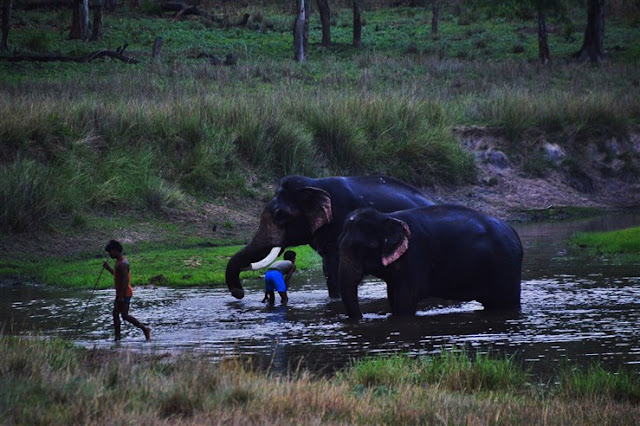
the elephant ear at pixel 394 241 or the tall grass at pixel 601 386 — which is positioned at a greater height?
the elephant ear at pixel 394 241

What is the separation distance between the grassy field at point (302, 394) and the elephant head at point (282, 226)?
6109 mm

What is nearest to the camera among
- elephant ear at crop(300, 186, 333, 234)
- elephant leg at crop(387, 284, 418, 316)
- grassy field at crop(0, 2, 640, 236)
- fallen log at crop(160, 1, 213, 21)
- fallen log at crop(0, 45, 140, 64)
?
elephant leg at crop(387, 284, 418, 316)

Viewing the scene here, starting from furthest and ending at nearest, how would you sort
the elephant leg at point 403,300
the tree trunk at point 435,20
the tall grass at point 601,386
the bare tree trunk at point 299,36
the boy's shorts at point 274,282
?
the tree trunk at point 435,20, the bare tree trunk at point 299,36, the boy's shorts at point 274,282, the elephant leg at point 403,300, the tall grass at point 601,386

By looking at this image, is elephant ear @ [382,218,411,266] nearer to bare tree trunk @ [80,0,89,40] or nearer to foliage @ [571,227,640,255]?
foliage @ [571,227,640,255]

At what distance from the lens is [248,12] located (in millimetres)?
62094

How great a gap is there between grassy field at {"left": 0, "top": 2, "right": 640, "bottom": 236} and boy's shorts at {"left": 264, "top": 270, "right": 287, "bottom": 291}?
7.00 m

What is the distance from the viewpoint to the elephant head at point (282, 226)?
16.5 m

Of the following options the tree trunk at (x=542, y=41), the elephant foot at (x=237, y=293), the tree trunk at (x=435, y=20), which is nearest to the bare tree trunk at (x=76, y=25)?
the tree trunk at (x=435, y=20)

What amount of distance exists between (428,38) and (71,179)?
35.6 meters

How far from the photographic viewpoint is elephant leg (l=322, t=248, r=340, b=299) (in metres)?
16.5

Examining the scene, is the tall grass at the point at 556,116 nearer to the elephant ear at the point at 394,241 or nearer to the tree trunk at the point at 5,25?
the elephant ear at the point at 394,241

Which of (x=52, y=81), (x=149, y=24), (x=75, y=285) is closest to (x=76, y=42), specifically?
(x=149, y=24)

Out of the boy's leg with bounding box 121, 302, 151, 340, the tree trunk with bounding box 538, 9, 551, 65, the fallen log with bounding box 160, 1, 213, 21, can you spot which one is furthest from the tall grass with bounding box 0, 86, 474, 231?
the fallen log with bounding box 160, 1, 213, 21

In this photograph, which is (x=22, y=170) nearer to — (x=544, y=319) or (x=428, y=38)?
(x=544, y=319)
